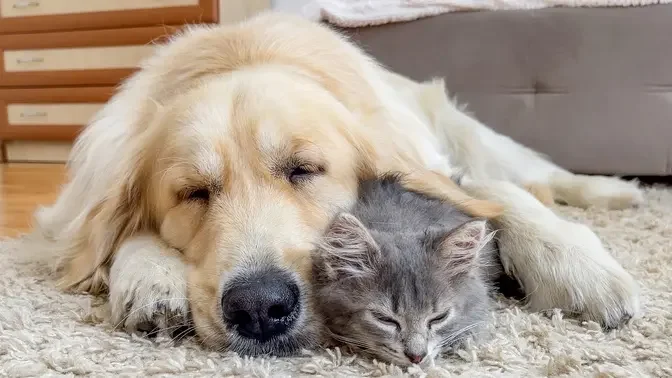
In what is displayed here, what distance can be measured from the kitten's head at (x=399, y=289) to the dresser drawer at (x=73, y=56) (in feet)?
12.9

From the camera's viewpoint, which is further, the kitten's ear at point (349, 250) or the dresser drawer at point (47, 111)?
the dresser drawer at point (47, 111)

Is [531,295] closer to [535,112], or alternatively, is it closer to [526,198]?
[526,198]

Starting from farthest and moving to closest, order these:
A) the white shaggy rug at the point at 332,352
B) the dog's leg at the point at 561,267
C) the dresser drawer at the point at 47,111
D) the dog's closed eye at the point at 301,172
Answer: the dresser drawer at the point at 47,111 → the dog's closed eye at the point at 301,172 → the dog's leg at the point at 561,267 → the white shaggy rug at the point at 332,352

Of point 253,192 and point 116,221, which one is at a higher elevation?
point 253,192

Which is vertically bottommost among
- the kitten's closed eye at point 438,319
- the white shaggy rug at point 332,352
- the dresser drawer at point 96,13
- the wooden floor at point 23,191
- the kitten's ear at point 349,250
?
the wooden floor at point 23,191

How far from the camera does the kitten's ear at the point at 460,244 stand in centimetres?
108

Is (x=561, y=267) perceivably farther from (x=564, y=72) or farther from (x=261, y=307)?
(x=564, y=72)

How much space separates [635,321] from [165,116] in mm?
1069

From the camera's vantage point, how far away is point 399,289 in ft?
3.40

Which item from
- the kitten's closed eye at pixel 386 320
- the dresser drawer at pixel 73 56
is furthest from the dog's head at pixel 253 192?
the dresser drawer at pixel 73 56

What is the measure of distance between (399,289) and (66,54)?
4751mm

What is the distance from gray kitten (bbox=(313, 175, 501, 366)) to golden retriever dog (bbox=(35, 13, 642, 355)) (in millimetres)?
57

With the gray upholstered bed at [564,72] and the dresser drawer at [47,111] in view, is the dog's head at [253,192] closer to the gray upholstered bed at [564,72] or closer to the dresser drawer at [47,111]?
the gray upholstered bed at [564,72]

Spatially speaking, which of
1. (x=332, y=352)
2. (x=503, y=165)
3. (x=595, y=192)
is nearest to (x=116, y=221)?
(x=332, y=352)
